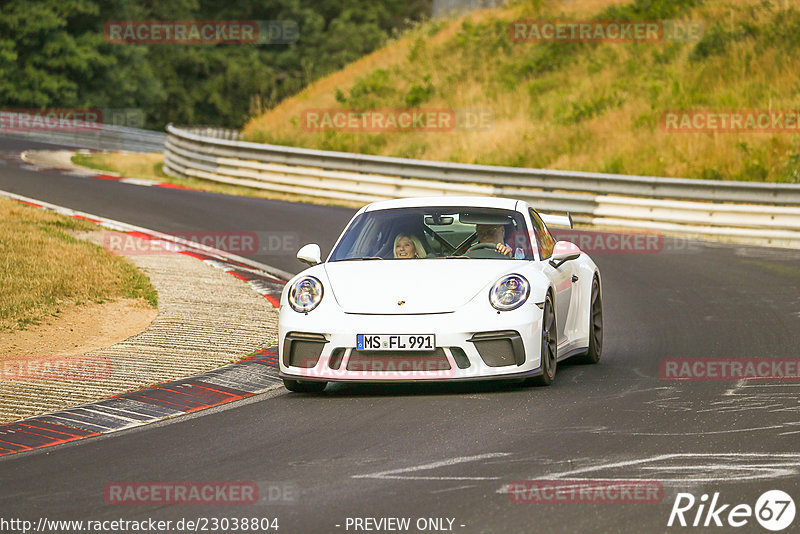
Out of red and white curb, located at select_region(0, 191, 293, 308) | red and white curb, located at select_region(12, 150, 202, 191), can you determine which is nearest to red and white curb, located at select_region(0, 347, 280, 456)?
red and white curb, located at select_region(0, 191, 293, 308)

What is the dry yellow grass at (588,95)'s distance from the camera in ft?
81.0

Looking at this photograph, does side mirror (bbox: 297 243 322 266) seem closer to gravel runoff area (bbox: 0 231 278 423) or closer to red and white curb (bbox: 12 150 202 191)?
gravel runoff area (bbox: 0 231 278 423)

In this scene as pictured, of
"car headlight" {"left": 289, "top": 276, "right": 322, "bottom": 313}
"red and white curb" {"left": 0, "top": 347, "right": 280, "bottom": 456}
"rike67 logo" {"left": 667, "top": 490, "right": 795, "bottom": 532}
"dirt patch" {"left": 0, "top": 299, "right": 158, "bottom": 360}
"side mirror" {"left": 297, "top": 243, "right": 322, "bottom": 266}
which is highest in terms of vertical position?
"side mirror" {"left": 297, "top": 243, "right": 322, "bottom": 266}

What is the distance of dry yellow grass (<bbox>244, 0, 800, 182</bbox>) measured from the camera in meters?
24.7

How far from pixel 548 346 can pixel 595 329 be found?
62.8 inches

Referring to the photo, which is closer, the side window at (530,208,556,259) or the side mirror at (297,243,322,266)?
the side mirror at (297,243,322,266)

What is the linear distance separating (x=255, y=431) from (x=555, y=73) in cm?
2576

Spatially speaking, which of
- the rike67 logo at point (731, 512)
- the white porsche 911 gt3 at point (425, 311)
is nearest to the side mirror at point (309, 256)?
the white porsche 911 gt3 at point (425, 311)

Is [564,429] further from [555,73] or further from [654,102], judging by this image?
[555,73]

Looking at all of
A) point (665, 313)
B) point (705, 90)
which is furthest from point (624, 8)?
point (665, 313)

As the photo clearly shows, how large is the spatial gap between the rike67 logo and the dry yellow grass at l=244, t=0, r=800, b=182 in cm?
1755

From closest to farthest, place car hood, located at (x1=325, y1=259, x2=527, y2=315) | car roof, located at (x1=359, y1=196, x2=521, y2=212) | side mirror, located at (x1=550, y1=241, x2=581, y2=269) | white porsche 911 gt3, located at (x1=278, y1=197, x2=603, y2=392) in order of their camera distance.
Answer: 1. white porsche 911 gt3, located at (x1=278, y1=197, x2=603, y2=392)
2. car hood, located at (x1=325, y1=259, x2=527, y2=315)
3. side mirror, located at (x1=550, y1=241, x2=581, y2=269)
4. car roof, located at (x1=359, y1=196, x2=521, y2=212)

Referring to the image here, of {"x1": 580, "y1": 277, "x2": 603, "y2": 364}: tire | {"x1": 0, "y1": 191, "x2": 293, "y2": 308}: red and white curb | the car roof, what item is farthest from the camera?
{"x1": 0, "y1": 191, "x2": 293, "y2": 308}: red and white curb

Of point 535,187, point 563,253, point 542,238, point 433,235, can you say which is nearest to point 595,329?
point 542,238
